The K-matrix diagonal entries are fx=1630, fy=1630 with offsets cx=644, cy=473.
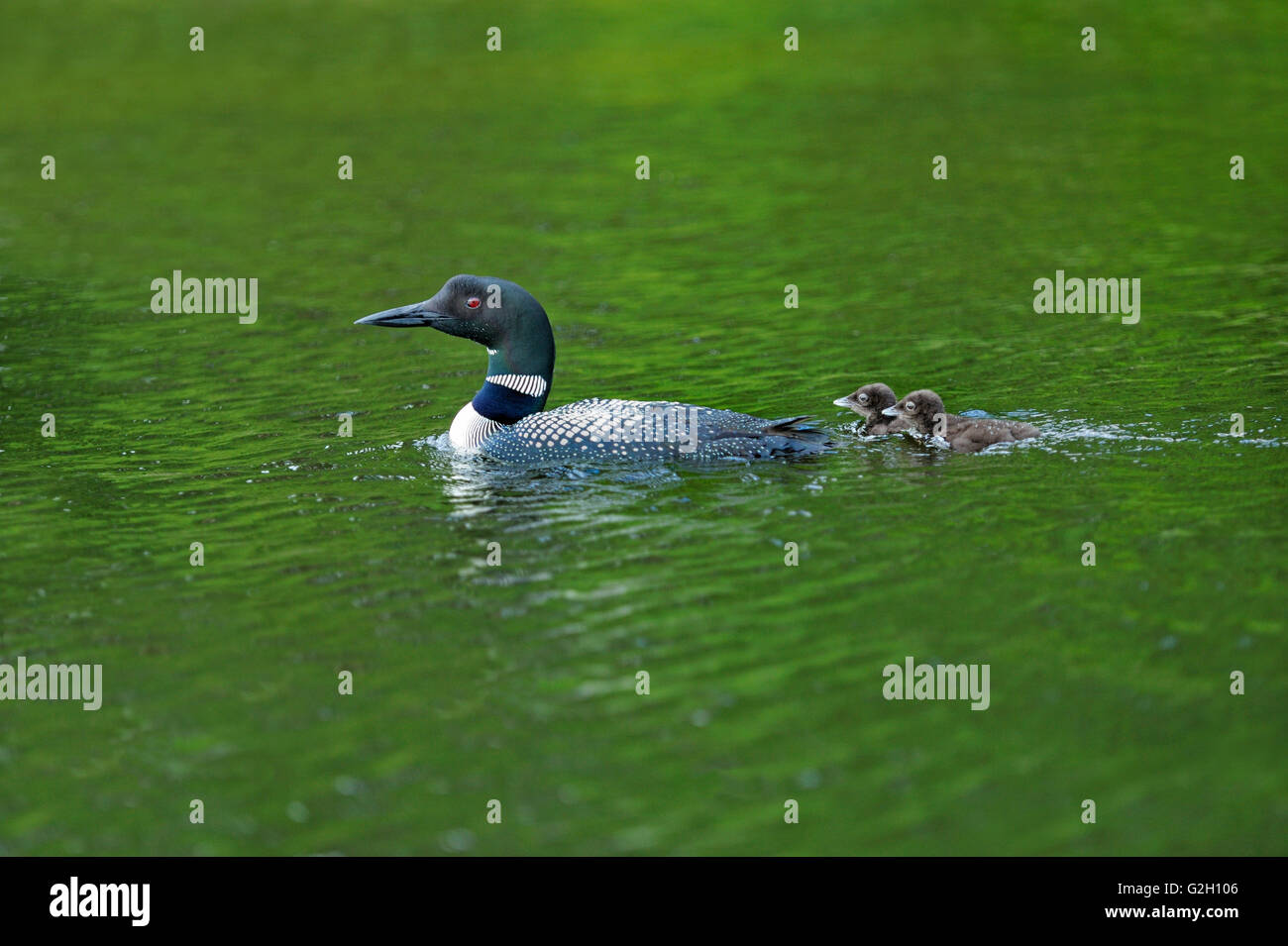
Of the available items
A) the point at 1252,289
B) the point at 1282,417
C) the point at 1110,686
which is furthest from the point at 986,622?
the point at 1252,289

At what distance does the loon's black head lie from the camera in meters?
10.1

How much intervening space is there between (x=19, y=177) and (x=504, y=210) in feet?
23.5

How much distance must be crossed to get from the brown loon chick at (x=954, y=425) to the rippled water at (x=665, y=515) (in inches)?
6.0

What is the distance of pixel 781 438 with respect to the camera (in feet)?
31.0

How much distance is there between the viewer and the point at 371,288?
51.3 feet

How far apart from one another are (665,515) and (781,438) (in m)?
1.24

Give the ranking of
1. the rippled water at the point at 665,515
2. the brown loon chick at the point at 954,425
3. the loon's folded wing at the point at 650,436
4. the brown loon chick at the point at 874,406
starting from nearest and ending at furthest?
the rippled water at the point at 665,515 → the loon's folded wing at the point at 650,436 → the brown loon chick at the point at 954,425 → the brown loon chick at the point at 874,406

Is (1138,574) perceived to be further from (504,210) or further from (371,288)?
(504,210)

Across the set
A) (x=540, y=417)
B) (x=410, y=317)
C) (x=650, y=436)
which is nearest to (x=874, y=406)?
(x=650, y=436)

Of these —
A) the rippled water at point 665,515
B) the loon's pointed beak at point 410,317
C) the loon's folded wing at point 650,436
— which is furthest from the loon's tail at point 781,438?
the loon's pointed beak at point 410,317

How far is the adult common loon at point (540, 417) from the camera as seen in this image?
9383 mm

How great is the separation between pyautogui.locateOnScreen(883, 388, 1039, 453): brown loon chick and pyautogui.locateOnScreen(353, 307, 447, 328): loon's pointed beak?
113 inches

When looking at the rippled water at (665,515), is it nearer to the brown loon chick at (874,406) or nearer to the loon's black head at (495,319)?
the brown loon chick at (874,406)

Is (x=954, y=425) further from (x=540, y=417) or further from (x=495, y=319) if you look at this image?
(x=495, y=319)
